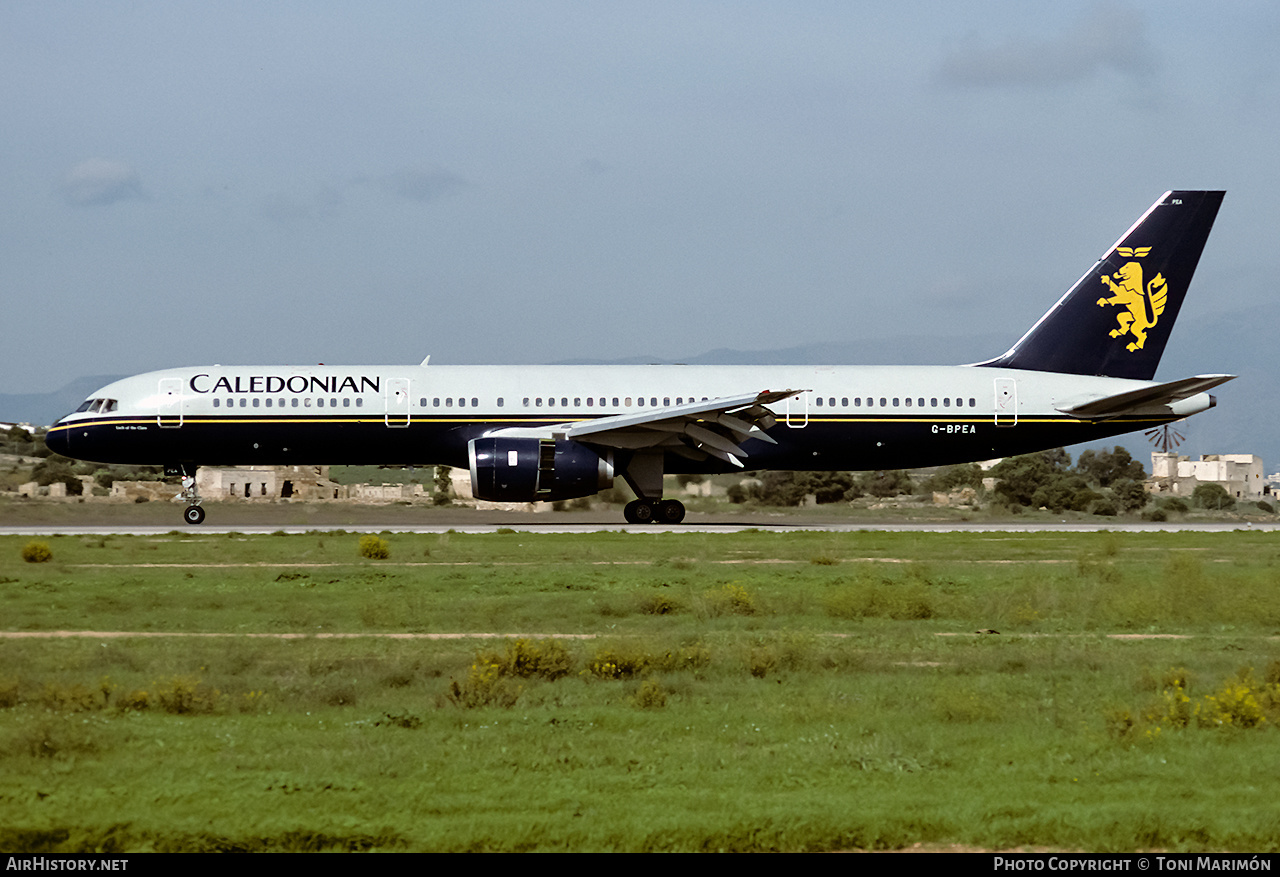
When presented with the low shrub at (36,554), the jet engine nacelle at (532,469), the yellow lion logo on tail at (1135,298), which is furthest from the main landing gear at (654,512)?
the low shrub at (36,554)

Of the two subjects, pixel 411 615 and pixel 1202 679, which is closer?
pixel 1202 679

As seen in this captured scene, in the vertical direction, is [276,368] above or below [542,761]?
above

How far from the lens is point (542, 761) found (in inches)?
380

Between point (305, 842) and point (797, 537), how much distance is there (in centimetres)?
2489

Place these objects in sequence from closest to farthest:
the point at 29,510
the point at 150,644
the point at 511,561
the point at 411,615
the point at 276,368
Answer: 1. the point at 150,644
2. the point at 411,615
3. the point at 511,561
4. the point at 276,368
5. the point at 29,510

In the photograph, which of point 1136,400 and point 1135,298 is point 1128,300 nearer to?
point 1135,298

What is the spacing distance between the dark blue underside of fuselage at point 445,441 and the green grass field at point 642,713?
43.3ft

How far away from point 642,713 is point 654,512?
25.4m

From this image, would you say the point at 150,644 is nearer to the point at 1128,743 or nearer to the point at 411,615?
the point at 411,615

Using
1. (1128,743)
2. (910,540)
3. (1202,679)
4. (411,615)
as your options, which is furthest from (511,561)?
(1128,743)

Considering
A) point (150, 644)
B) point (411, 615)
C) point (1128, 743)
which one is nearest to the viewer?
point (1128, 743)

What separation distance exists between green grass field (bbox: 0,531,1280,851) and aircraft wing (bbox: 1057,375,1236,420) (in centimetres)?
1318

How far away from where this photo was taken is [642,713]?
1133 centimetres

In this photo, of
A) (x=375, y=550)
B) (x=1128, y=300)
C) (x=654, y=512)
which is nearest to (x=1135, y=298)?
(x=1128, y=300)
